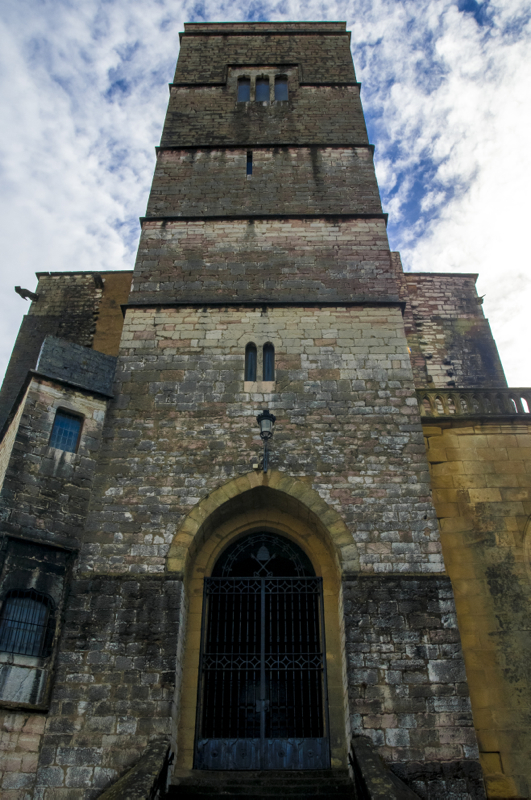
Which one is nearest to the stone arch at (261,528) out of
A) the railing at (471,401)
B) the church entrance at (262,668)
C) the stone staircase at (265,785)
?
the church entrance at (262,668)

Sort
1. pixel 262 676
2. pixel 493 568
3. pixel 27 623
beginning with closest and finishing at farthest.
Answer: pixel 27 623, pixel 262 676, pixel 493 568

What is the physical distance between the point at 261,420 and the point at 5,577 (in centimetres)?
360

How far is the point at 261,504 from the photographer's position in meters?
8.55

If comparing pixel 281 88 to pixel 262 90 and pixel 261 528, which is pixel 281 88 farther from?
pixel 261 528

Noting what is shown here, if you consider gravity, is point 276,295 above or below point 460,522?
above

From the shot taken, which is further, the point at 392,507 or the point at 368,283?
the point at 368,283

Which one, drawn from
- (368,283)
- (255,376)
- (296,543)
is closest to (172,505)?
(296,543)

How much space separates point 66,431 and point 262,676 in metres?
4.05

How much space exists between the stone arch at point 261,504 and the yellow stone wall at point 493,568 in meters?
1.59

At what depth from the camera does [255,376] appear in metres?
9.20

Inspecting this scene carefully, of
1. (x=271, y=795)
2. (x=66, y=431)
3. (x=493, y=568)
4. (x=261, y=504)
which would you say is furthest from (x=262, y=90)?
(x=271, y=795)

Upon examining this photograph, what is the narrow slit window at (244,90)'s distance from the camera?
13.9 metres

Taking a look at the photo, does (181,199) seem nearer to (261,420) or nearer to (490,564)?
(261,420)

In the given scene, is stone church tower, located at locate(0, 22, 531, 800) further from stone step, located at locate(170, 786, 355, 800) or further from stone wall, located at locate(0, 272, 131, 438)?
stone wall, located at locate(0, 272, 131, 438)
